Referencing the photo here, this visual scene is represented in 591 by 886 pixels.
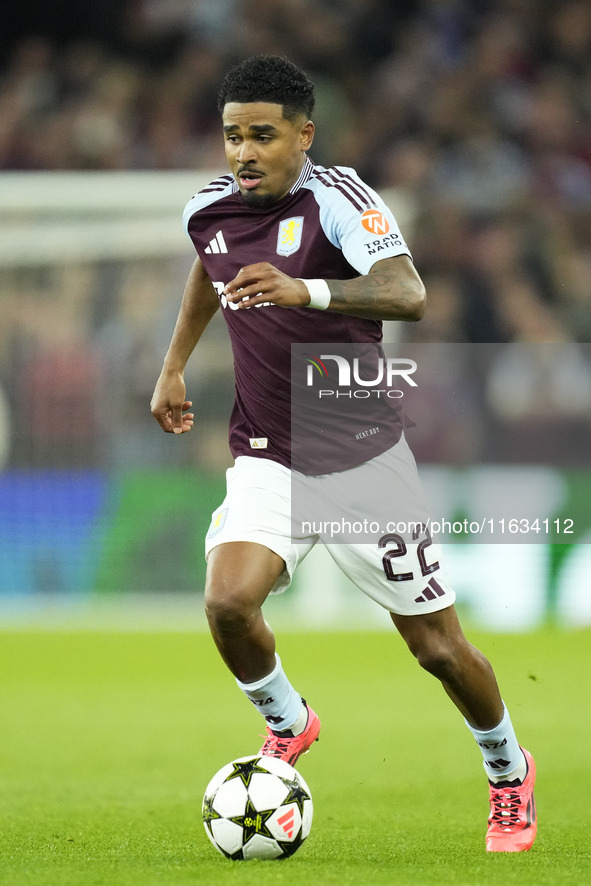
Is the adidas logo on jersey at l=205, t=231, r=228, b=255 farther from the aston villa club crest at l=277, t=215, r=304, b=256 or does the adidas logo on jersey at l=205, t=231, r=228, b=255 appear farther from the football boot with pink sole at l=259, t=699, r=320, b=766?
the football boot with pink sole at l=259, t=699, r=320, b=766

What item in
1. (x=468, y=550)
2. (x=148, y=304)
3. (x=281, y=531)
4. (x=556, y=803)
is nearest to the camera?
(x=281, y=531)

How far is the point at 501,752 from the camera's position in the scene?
4199mm

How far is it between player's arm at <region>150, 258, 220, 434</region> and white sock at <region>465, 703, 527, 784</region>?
149 centimetres

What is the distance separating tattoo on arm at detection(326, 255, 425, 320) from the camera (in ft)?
12.4

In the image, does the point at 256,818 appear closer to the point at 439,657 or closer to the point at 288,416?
the point at 439,657

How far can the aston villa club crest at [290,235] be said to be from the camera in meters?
4.23

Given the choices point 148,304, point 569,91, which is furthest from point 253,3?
point 148,304

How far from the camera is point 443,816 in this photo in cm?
463

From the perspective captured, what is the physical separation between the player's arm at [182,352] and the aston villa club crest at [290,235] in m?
Answer: 0.48

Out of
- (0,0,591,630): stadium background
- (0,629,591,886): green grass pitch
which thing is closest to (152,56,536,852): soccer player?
(0,629,591,886): green grass pitch

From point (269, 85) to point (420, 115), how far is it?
33.1ft

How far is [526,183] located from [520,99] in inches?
48.5

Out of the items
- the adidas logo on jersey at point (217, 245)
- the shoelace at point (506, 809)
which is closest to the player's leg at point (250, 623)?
the shoelace at point (506, 809)

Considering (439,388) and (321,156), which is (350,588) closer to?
(439,388)
